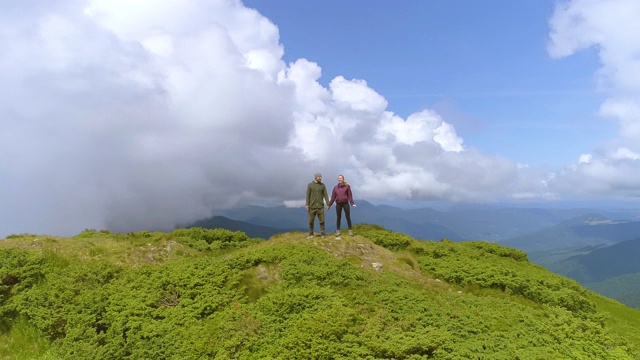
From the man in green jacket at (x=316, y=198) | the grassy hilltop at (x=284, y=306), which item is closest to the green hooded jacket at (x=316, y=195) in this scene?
the man in green jacket at (x=316, y=198)

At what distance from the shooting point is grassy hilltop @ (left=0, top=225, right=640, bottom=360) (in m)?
11.5

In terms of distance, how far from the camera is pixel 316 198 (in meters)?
20.7

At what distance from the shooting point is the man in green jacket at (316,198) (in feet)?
67.9

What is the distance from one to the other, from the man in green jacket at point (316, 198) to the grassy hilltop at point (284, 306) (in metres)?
1.54

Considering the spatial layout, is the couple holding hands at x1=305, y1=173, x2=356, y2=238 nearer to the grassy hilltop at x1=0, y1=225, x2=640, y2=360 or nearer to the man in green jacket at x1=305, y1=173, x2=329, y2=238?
the man in green jacket at x1=305, y1=173, x2=329, y2=238

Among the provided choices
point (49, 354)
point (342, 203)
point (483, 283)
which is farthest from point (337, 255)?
point (49, 354)

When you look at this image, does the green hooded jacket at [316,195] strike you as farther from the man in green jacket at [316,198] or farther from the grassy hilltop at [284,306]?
the grassy hilltop at [284,306]

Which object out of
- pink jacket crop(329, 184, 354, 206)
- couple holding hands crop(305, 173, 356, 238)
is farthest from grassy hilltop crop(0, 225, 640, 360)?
pink jacket crop(329, 184, 354, 206)

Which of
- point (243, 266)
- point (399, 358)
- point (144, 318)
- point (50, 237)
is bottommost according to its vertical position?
point (399, 358)

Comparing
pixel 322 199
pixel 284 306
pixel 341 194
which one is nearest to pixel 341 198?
pixel 341 194

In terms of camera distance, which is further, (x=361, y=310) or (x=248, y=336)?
(x=361, y=310)

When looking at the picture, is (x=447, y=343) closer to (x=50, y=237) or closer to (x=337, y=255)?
(x=337, y=255)

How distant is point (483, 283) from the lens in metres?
16.9

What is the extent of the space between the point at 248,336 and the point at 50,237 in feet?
51.4
